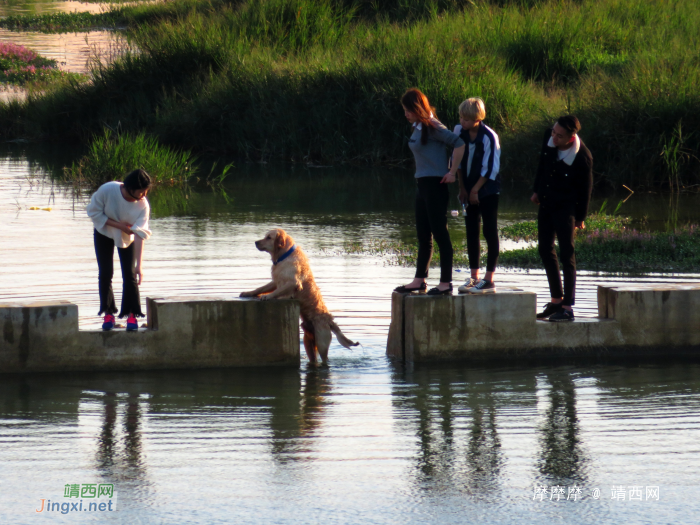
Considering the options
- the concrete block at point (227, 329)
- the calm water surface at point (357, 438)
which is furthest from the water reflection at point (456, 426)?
the concrete block at point (227, 329)

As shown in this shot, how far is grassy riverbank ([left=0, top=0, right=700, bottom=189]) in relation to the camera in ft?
67.7

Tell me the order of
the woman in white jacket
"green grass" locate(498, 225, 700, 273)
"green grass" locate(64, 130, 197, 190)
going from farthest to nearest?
"green grass" locate(64, 130, 197, 190)
"green grass" locate(498, 225, 700, 273)
the woman in white jacket

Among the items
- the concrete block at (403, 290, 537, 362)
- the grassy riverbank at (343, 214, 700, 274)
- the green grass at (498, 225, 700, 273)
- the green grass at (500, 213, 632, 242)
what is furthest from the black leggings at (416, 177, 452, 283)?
the green grass at (500, 213, 632, 242)

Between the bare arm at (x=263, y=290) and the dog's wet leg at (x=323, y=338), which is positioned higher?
the bare arm at (x=263, y=290)

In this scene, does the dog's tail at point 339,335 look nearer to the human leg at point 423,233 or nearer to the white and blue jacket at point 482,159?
the human leg at point 423,233

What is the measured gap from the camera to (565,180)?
8.55 metres

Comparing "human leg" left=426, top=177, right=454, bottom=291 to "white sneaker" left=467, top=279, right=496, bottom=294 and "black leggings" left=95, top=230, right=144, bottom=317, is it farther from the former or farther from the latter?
"black leggings" left=95, top=230, right=144, bottom=317

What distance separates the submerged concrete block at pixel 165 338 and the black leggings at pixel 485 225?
162 centimetres

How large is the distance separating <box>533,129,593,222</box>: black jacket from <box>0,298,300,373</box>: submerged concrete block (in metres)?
2.39

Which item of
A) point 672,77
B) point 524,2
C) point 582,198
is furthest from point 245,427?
point 524,2

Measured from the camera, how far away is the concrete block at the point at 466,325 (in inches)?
342

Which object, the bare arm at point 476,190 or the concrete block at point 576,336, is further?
the concrete block at point 576,336

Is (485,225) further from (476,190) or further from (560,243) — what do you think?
(560,243)

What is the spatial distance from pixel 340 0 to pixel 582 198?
969 inches
